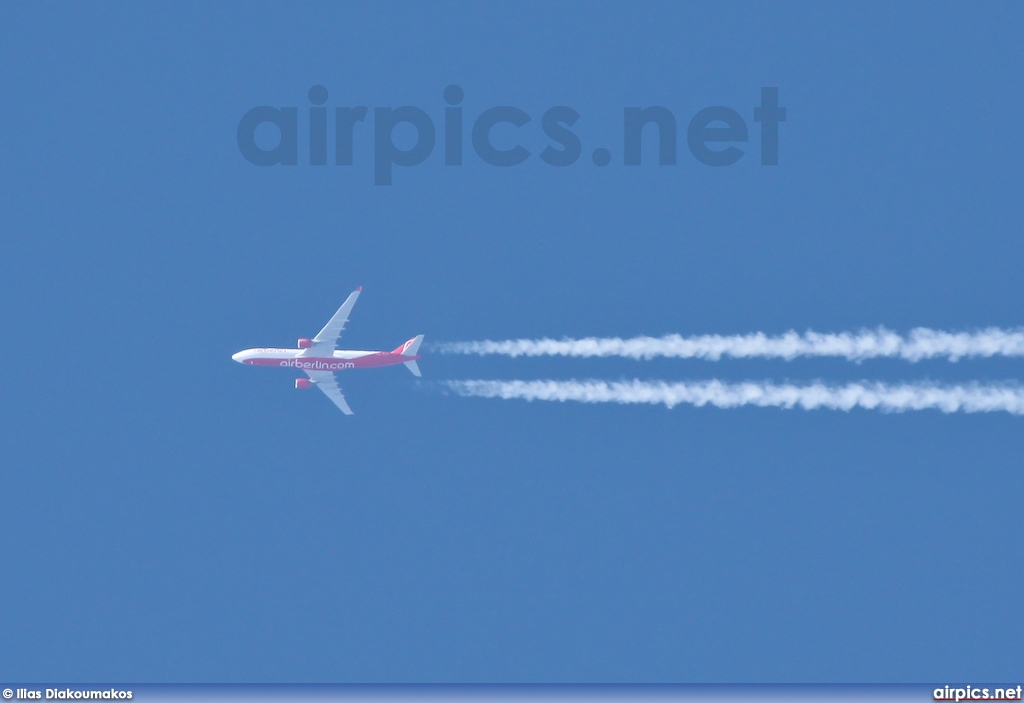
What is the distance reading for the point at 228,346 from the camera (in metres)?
51.9

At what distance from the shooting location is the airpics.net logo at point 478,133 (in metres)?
52.3

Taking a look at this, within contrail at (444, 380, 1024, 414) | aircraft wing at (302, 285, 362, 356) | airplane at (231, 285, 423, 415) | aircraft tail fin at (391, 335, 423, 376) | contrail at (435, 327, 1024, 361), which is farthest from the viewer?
aircraft wing at (302, 285, 362, 356)

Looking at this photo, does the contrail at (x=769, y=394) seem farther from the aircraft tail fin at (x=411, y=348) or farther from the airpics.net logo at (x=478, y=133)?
the airpics.net logo at (x=478, y=133)

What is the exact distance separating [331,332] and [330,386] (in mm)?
2197

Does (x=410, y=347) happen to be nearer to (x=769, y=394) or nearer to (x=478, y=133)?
(x=478, y=133)

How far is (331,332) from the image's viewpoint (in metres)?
51.0

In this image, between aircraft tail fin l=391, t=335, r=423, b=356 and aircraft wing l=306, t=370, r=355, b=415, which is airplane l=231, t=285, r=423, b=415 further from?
aircraft tail fin l=391, t=335, r=423, b=356

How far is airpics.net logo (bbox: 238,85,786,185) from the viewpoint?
2058 inches

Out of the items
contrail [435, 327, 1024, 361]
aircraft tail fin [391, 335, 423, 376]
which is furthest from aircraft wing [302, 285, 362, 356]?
contrail [435, 327, 1024, 361]

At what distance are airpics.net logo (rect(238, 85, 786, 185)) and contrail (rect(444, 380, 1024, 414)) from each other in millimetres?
9201


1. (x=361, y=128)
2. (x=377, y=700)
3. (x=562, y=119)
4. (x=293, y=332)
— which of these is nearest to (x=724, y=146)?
(x=562, y=119)

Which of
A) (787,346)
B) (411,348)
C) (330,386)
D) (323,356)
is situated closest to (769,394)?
(787,346)

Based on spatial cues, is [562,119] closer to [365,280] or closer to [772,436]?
[365,280]

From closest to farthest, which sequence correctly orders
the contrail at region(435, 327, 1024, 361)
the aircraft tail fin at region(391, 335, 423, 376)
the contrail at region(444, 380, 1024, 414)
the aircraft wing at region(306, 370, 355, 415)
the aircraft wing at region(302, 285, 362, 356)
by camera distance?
the contrail at region(444, 380, 1024, 414) < the contrail at region(435, 327, 1024, 361) < the aircraft tail fin at region(391, 335, 423, 376) < the aircraft wing at region(302, 285, 362, 356) < the aircraft wing at region(306, 370, 355, 415)
